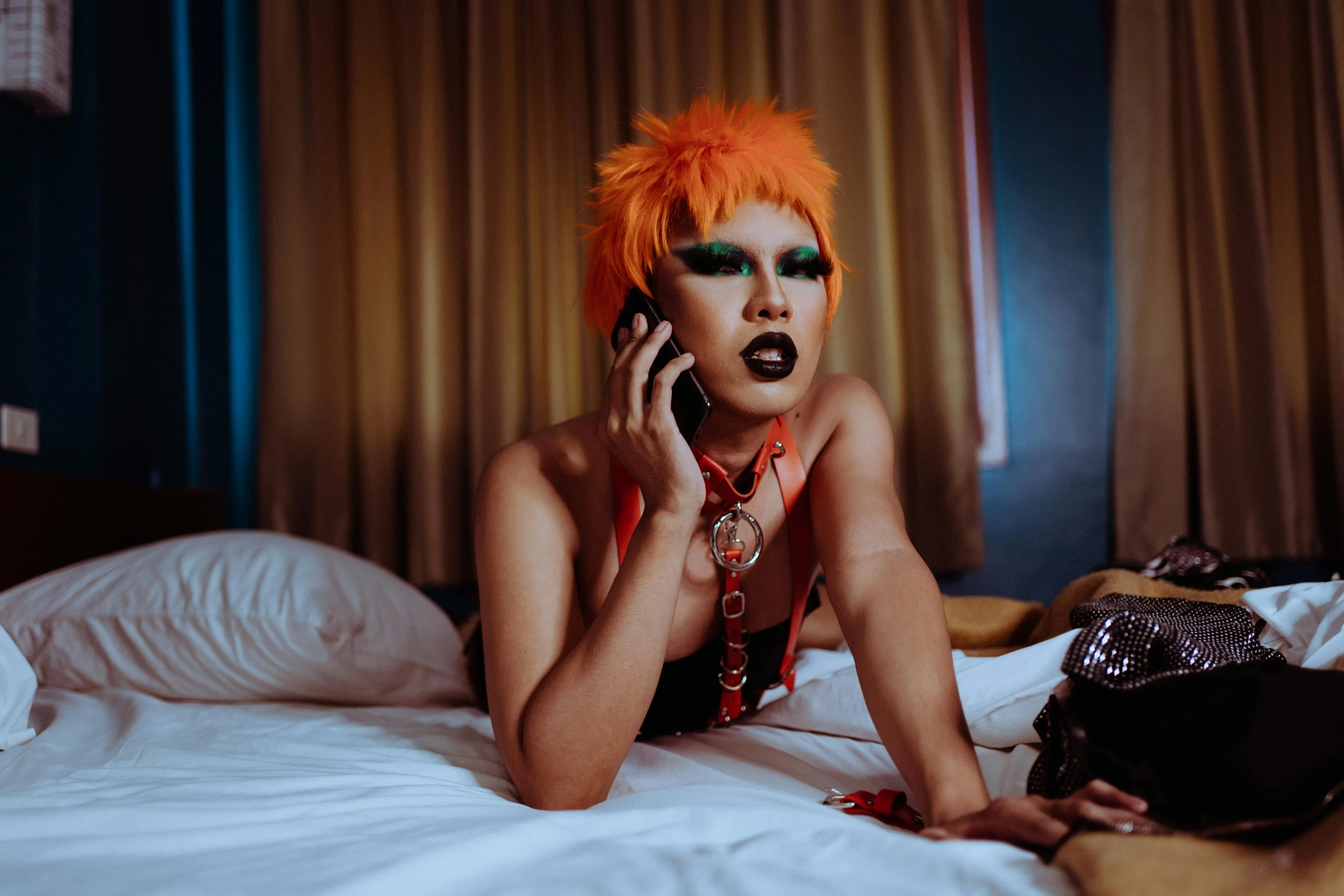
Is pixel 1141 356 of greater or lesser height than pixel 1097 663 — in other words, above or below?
above

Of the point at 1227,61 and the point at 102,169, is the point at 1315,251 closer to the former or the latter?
the point at 1227,61

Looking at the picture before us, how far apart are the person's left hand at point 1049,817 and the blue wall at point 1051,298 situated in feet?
6.48

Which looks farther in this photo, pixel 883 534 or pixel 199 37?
pixel 199 37

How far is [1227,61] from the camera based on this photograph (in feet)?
8.43

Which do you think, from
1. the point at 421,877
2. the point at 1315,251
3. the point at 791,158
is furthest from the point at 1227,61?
the point at 421,877

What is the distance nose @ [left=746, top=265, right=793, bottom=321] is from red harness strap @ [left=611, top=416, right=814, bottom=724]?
20cm

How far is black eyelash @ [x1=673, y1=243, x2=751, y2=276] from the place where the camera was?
1.09 metres

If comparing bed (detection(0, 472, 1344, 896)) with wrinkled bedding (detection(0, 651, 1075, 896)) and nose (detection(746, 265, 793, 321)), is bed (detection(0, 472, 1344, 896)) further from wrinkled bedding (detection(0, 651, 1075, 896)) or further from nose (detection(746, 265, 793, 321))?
nose (detection(746, 265, 793, 321))

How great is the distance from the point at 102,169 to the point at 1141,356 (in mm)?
2794

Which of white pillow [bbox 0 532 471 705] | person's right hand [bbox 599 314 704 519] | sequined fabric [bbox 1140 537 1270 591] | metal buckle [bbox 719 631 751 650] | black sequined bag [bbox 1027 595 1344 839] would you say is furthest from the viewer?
sequined fabric [bbox 1140 537 1270 591]

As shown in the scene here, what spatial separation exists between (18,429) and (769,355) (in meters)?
1.70

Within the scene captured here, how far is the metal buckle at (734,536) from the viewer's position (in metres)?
1.19

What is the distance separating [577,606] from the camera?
3.73 feet

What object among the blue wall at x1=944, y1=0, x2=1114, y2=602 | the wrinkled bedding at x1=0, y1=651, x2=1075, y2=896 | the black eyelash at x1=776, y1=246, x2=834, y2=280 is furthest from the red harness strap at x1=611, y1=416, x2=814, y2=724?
the blue wall at x1=944, y1=0, x2=1114, y2=602
